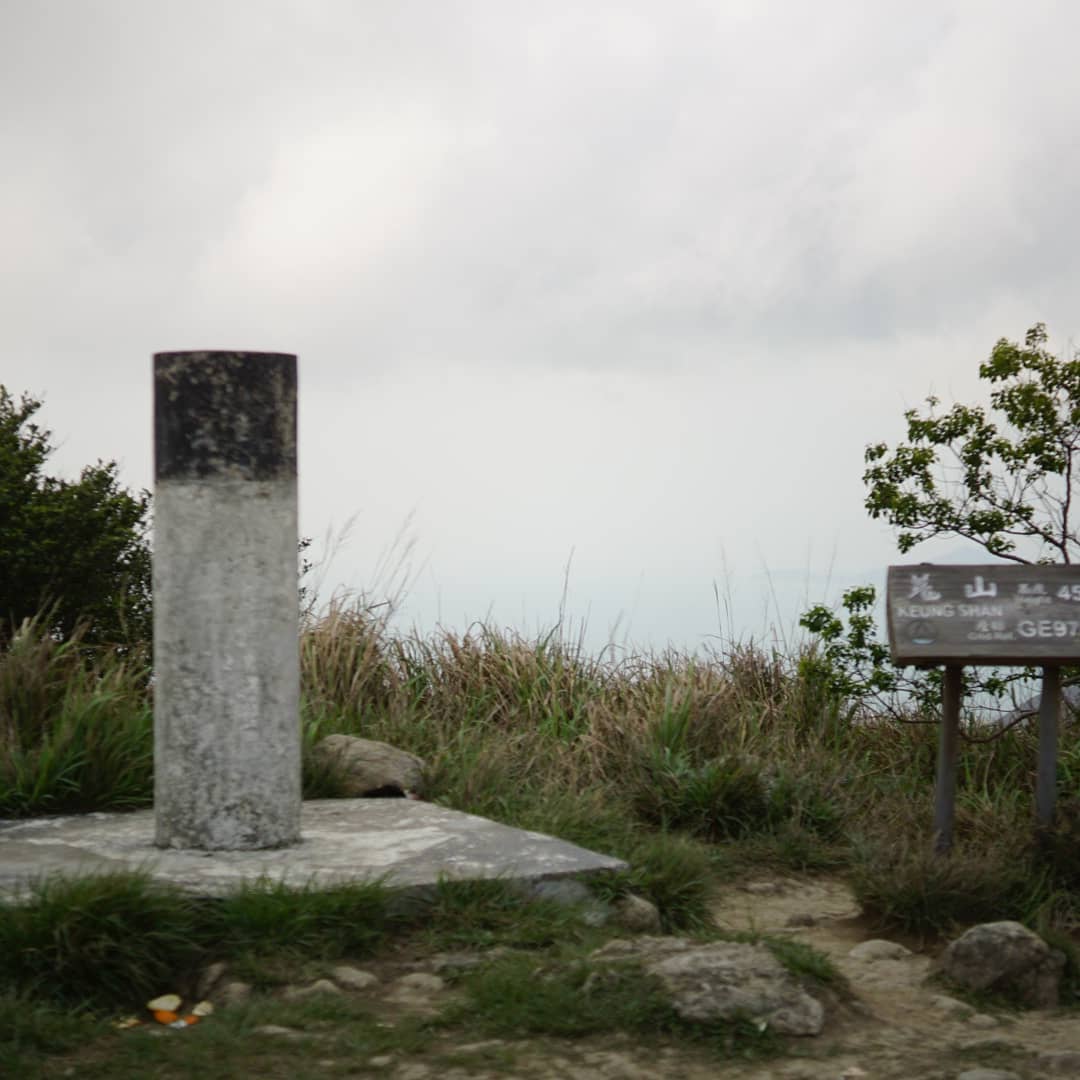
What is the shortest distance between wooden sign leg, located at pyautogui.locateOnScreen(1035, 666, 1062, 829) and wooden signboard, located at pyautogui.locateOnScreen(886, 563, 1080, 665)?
0.49ft

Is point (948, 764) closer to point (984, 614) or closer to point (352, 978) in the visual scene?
point (984, 614)

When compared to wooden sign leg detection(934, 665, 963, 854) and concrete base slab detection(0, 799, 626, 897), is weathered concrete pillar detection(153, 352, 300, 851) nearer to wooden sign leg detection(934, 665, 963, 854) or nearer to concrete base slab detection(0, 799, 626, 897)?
concrete base slab detection(0, 799, 626, 897)

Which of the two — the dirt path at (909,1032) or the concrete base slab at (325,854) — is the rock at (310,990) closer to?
the concrete base slab at (325,854)

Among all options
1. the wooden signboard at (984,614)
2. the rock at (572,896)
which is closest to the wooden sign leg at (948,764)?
the wooden signboard at (984,614)

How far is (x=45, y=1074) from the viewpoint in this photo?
4.17 meters

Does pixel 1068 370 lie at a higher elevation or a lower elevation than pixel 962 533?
higher

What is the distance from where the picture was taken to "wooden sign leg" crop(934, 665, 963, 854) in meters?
6.70

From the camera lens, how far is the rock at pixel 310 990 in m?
4.66

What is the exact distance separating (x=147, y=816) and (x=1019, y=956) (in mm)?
3778

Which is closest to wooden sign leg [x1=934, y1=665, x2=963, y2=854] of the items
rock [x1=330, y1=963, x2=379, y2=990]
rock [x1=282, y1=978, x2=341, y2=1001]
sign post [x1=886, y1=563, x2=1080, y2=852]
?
sign post [x1=886, y1=563, x2=1080, y2=852]

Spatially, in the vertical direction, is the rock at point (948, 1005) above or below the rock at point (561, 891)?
below

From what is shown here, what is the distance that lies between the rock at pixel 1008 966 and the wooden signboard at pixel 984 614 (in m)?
1.69

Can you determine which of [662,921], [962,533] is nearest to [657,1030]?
[662,921]

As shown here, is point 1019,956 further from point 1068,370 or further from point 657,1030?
point 1068,370
